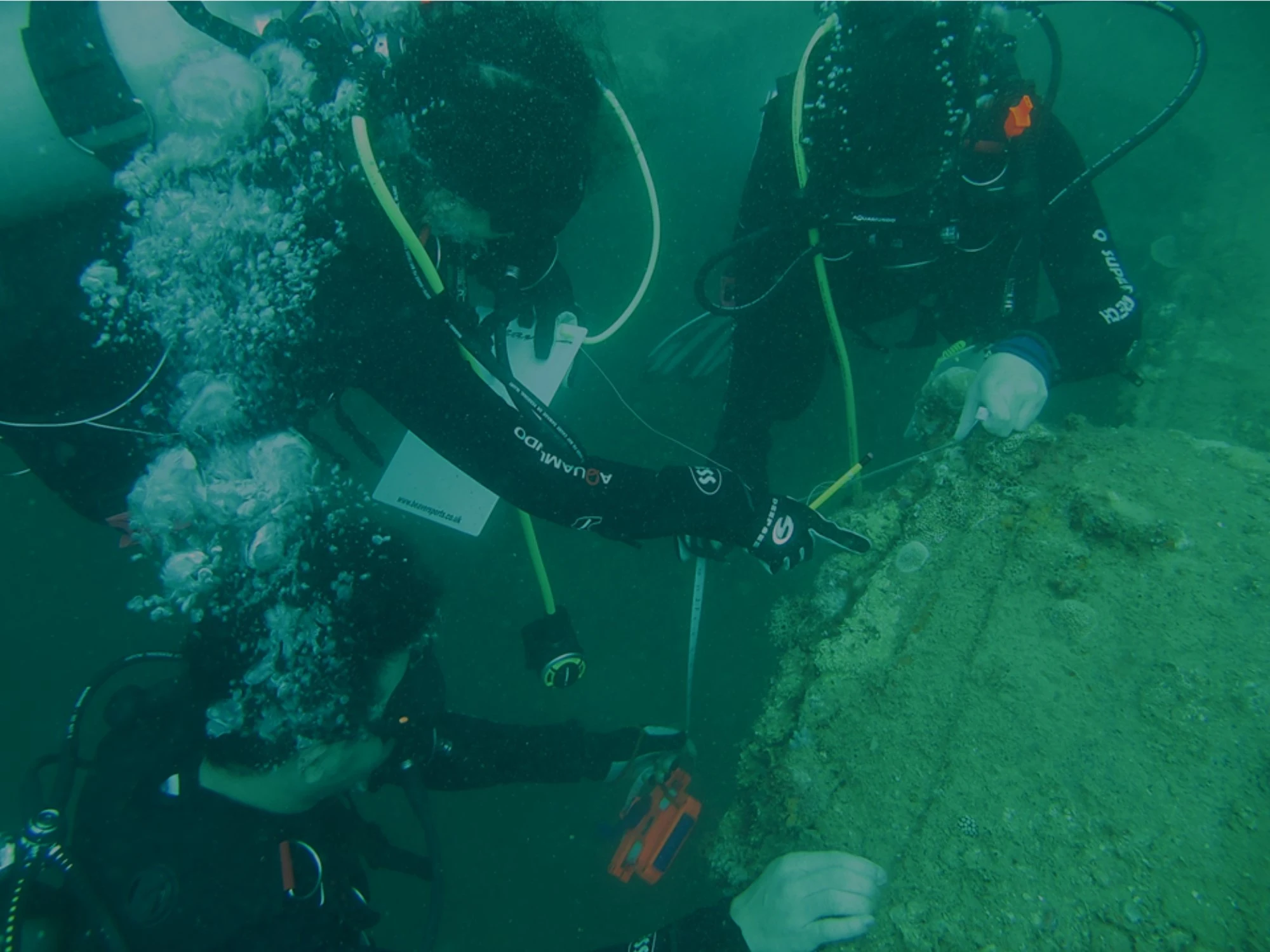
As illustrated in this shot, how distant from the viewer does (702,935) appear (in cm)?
211

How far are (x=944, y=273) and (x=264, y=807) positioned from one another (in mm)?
3467

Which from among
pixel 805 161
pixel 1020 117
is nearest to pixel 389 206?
pixel 805 161

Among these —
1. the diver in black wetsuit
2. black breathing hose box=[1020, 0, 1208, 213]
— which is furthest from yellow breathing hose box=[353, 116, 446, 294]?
black breathing hose box=[1020, 0, 1208, 213]

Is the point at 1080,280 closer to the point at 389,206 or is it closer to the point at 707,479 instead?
the point at 707,479

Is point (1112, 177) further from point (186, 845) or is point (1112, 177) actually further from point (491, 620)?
point (186, 845)

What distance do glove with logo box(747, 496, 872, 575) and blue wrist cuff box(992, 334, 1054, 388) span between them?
37.5 inches

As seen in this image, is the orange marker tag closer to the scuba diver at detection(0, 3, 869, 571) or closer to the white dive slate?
the scuba diver at detection(0, 3, 869, 571)

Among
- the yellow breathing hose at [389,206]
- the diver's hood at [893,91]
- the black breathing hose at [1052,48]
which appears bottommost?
the black breathing hose at [1052,48]

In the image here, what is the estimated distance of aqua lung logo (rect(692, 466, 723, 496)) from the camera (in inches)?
97.9

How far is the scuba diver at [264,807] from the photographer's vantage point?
173 cm

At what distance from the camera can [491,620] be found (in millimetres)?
4258

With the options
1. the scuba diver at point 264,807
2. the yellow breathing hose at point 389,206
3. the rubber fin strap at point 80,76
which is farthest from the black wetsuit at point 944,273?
the rubber fin strap at point 80,76

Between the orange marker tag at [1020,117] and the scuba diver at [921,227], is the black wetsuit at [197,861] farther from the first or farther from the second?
the orange marker tag at [1020,117]

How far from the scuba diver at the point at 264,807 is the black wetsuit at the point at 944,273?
1.86 meters
